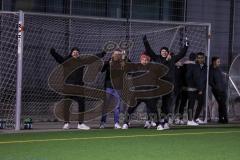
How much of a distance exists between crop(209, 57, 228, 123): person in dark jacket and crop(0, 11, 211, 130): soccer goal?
0.48m

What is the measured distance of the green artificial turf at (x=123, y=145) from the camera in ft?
35.4

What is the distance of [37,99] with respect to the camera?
17219 mm

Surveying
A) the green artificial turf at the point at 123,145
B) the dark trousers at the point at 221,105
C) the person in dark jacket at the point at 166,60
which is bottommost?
the green artificial turf at the point at 123,145

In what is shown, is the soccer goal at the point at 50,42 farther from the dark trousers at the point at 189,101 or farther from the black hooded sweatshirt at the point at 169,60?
the black hooded sweatshirt at the point at 169,60

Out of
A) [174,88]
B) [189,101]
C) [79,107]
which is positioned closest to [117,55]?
[79,107]

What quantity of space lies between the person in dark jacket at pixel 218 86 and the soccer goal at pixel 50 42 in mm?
482

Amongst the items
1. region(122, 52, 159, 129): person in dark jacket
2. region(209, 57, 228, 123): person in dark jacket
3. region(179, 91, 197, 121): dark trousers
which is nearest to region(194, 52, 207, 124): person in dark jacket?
region(179, 91, 197, 121): dark trousers

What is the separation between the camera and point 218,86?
18531 millimetres

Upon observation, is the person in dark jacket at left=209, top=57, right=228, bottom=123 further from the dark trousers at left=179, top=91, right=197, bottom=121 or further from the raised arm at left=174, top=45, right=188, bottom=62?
the raised arm at left=174, top=45, right=188, bottom=62

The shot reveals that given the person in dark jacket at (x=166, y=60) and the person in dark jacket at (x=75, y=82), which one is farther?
the person in dark jacket at (x=166, y=60)

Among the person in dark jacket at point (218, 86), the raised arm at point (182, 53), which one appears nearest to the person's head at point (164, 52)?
the raised arm at point (182, 53)

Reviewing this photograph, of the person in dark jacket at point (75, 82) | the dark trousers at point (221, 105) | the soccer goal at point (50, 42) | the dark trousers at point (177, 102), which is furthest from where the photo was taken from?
the dark trousers at point (221, 105)

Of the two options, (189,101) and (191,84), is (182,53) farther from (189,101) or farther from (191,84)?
(189,101)

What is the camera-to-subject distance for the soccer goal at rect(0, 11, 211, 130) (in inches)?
627
